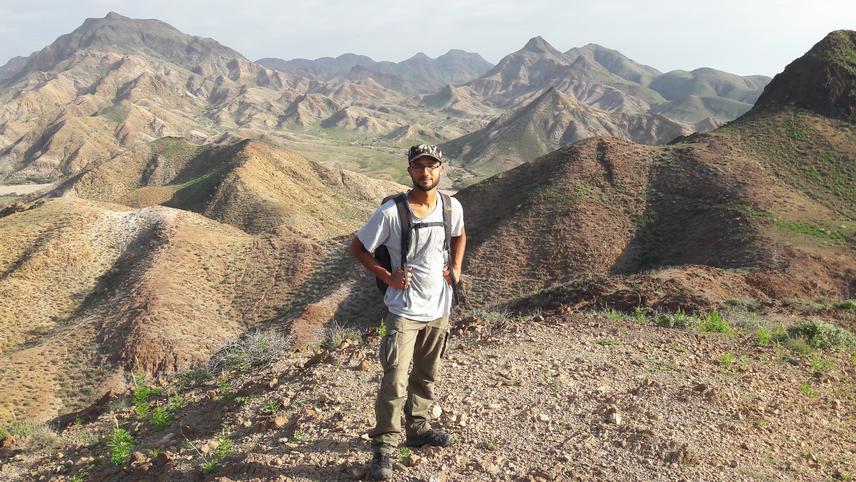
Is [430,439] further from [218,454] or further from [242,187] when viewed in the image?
[242,187]

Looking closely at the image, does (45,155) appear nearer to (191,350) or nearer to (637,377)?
(191,350)

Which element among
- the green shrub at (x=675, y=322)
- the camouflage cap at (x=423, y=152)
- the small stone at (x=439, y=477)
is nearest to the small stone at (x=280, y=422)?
the small stone at (x=439, y=477)

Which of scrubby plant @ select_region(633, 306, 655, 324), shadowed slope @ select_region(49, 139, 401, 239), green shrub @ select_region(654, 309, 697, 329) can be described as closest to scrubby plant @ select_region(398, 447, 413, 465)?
scrubby plant @ select_region(633, 306, 655, 324)

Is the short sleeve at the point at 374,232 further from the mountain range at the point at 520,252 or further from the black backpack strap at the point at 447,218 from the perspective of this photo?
the mountain range at the point at 520,252

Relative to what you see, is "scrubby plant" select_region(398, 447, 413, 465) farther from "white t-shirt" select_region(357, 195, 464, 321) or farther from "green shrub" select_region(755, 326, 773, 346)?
"green shrub" select_region(755, 326, 773, 346)

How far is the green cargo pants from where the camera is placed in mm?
4188

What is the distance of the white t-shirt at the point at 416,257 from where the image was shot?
4.22 meters

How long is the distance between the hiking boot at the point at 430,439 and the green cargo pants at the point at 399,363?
21 centimetres

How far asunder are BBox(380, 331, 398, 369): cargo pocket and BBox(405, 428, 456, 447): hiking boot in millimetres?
977

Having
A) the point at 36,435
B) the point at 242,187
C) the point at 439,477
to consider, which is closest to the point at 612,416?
the point at 439,477

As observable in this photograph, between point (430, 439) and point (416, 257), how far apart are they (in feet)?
5.85

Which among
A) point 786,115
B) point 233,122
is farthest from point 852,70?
point 233,122

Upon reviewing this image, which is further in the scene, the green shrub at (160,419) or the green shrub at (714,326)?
the green shrub at (714,326)

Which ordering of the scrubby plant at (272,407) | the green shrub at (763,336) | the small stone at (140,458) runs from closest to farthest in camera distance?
the small stone at (140,458) → the scrubby plant at (272,407) → the green shrub at (763,336)
